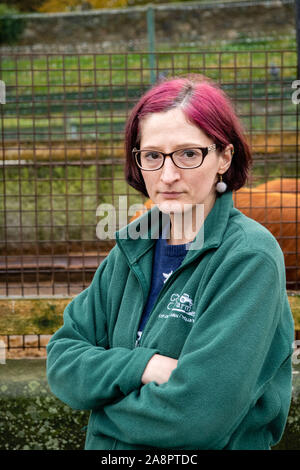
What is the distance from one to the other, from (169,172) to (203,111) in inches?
8.5

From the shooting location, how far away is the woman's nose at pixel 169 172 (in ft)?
6.75

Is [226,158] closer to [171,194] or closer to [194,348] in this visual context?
[171,194]

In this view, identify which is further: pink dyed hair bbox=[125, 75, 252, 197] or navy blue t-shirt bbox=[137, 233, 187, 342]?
navy blue t-shirt bbox=[137, 233, 187, 342]

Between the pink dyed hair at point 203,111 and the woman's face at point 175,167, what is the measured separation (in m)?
0.02

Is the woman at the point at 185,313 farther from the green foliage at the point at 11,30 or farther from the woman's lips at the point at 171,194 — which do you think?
the green foliage at the point at 11,30

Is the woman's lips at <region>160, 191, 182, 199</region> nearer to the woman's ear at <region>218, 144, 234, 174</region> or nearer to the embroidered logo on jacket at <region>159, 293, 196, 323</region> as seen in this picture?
the woman's ear at <region>218, 144, 234, 174</region>

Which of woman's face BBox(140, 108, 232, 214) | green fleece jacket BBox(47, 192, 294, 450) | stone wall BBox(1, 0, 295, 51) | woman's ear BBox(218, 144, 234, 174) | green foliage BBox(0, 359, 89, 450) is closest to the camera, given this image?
green fleece jacket BBox(47, 192, 294, 450)

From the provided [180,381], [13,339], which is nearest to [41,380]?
[13,339]

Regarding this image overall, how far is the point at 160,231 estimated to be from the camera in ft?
7.70

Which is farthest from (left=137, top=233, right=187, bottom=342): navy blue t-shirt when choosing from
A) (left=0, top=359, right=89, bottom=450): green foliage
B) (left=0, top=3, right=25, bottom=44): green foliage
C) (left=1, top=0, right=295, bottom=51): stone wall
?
(left=0, top=3, right=25, bottom=44): green foliage

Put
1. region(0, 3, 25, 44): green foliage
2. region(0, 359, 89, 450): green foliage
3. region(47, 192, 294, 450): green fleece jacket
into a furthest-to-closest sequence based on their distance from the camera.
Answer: region(0, 3, 25, 44): green foliage → region(0, 359, 89, 450): green foliage → region(47, 192, 294, 450): green fleece jacket

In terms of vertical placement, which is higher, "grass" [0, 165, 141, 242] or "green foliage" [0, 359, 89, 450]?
"grass" [0, 165, 141, 242]

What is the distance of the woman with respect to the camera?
183cm
